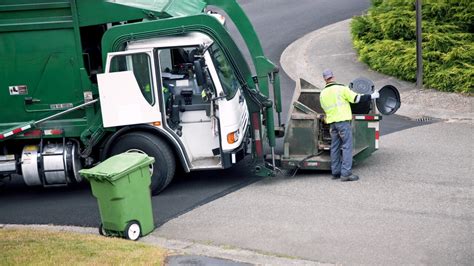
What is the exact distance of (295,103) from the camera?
11.5 metres

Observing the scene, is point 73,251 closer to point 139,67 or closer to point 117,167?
point 117,167

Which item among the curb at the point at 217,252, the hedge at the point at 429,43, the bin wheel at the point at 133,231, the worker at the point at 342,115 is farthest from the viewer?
the hedge at the point at 429,43

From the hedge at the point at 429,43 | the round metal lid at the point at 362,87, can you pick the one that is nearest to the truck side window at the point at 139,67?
the round metal lid at the point at 362,87

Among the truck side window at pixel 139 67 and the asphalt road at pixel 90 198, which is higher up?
the truck side window at pixel 139 67

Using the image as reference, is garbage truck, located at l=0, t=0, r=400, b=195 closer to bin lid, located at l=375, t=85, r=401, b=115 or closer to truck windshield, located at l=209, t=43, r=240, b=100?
truck windshield, located at l=209, t=43, r=240, b=100

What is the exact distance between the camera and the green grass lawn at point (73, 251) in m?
8.14

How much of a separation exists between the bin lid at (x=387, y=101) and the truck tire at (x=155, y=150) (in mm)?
3266

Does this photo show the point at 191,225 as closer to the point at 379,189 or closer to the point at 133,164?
the point at 133,164

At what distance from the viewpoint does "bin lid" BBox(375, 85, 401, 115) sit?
38.1 ft

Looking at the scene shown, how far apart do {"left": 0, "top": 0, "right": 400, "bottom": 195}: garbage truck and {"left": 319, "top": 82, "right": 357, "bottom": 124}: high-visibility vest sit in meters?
0.42

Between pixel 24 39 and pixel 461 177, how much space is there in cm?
650

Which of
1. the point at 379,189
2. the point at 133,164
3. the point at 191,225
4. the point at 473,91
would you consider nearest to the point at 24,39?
the point at 133,164

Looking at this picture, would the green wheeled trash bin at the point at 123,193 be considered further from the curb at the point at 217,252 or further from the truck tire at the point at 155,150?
the truck tire at the point at 155,150

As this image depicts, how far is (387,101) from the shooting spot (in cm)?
1168
